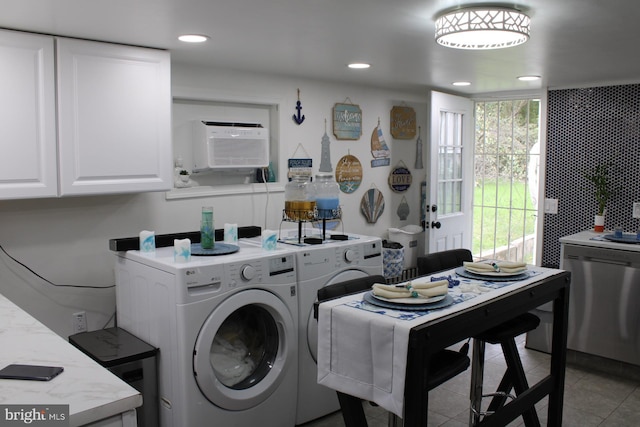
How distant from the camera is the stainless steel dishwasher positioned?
380 cm

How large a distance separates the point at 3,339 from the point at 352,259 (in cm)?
194

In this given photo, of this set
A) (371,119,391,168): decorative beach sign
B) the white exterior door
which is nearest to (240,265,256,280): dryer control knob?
(371,119,391,168): decorative beach sign

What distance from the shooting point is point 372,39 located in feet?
9.26

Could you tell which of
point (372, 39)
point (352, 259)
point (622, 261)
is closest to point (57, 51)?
point (372, 39)

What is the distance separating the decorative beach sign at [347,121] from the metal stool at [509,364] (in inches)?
89.9

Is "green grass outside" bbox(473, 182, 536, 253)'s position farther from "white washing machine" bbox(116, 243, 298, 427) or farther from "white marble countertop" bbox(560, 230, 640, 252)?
"white washing machine" bbox(116, 243, 298, 427)

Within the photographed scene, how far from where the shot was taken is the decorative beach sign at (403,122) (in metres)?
5.11

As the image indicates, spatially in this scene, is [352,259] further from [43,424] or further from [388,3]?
[43,424]

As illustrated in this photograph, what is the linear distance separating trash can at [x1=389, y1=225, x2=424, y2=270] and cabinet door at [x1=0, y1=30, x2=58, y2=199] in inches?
122

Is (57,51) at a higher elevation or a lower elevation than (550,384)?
higher

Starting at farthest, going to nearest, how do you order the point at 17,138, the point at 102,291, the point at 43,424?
the point at 102,291 → the point at 17,138 → the point at 43,424

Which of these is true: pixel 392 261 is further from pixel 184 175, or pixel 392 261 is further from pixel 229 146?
pixel 184 175

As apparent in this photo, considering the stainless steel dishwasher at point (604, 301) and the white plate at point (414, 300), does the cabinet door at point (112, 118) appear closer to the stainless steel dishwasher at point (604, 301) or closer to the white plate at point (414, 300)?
the white plate at point (414, 300)

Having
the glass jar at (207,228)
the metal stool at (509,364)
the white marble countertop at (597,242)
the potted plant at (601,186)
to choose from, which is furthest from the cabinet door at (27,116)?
the potted plant at (601,186)
